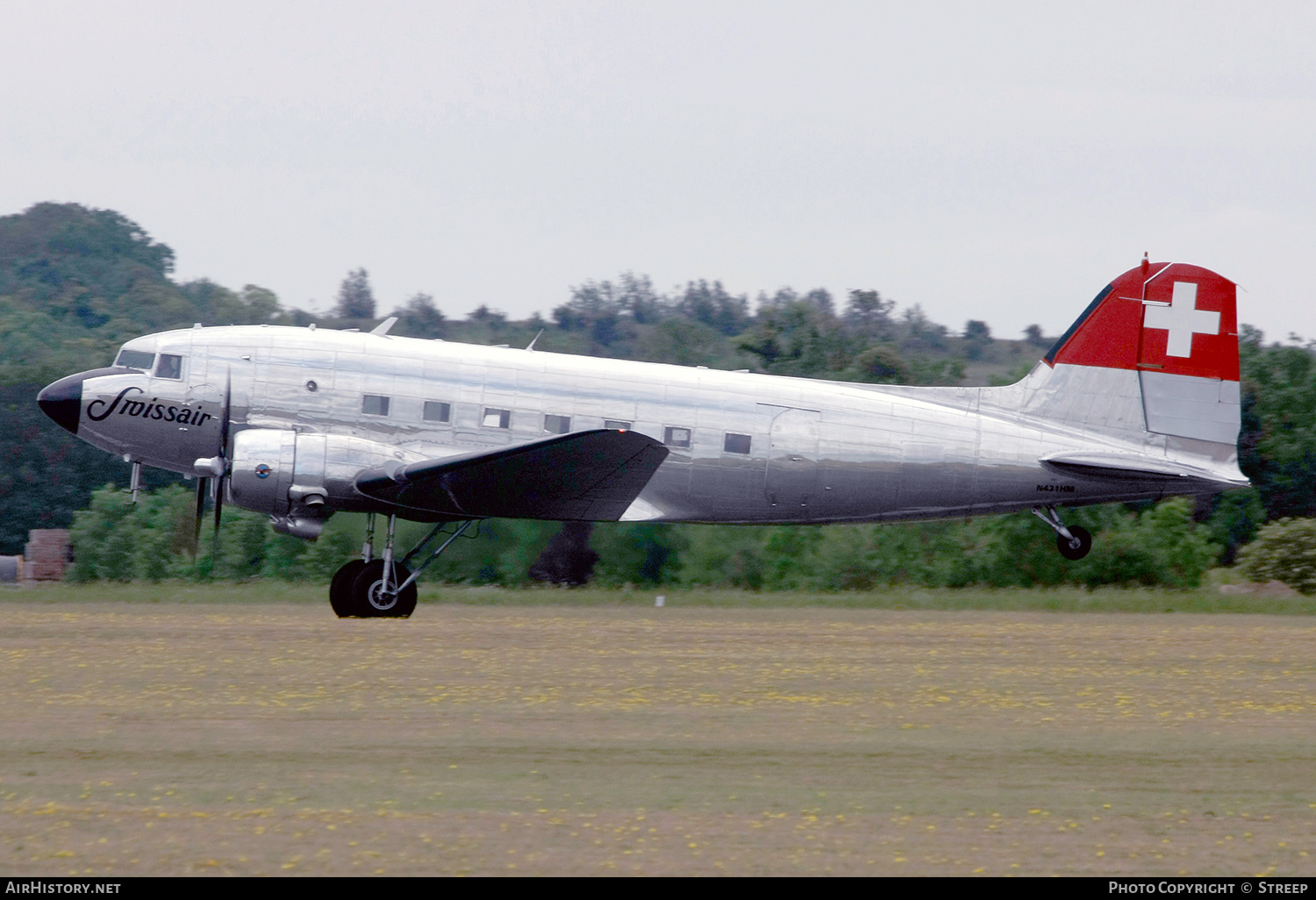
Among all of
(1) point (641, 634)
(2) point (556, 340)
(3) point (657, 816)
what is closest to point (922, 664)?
(1) point (641, 634)

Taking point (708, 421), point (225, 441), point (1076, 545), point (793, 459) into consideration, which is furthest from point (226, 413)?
point (1076, 545)

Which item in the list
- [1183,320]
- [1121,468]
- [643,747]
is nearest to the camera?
[643,747]

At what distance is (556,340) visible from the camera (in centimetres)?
7238

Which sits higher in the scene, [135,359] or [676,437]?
[135,359]

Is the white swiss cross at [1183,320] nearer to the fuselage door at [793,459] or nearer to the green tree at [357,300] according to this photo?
the fuselage door at [793,459]

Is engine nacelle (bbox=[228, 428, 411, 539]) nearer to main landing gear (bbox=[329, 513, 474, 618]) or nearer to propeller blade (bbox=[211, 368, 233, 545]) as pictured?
propeller blade (bbox=[211, 368, 233, 545])

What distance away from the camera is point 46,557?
87.6ft

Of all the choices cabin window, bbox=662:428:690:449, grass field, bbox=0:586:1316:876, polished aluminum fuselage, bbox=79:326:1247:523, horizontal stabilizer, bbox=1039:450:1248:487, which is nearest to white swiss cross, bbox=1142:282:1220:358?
polished aluminum fuselage, bbox=79:326:1247:523

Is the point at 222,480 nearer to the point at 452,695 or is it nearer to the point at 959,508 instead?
the point at 452,695

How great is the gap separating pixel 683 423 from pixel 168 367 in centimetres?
624

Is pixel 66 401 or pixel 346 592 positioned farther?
pixel 346 592

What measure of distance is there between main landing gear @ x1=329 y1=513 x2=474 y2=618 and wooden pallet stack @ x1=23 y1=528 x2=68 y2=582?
11545 mm

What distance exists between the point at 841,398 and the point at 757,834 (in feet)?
34.0

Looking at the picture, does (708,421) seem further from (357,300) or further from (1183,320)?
(357,300)
